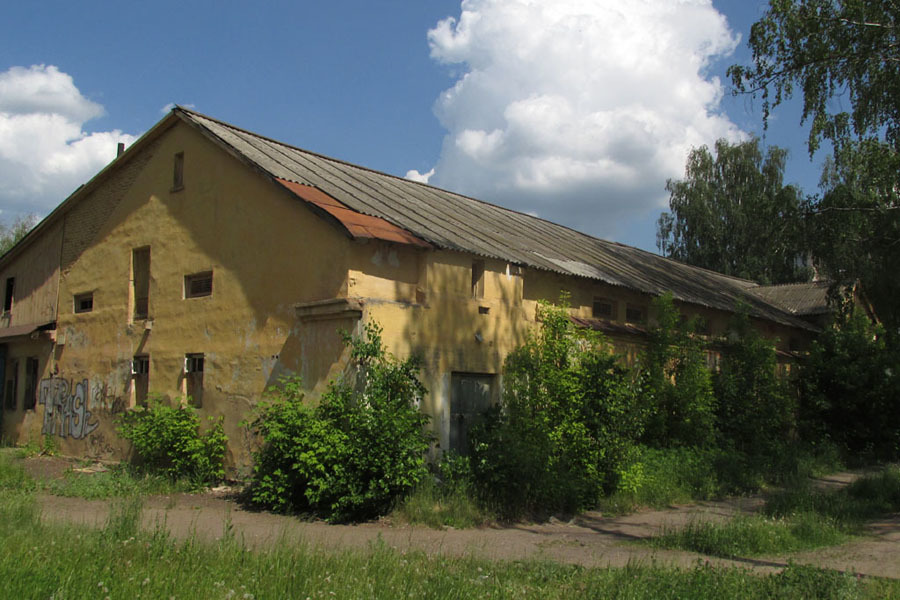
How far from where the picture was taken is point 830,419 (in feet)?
64.1

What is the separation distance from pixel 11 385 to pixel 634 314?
1601 centimetres

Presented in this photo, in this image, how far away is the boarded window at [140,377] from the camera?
48.2ft

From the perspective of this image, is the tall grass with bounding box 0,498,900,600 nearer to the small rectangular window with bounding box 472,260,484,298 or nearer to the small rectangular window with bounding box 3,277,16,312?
the small rectangular window with bounding box 472,260,484,298

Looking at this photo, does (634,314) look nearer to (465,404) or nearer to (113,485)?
(465,404)

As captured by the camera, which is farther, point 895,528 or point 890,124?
point 890,124

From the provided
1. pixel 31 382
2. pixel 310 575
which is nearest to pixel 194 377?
pixel 31 382

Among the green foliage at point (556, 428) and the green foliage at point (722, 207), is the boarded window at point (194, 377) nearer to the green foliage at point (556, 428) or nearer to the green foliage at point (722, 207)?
the green foliage at point (556, 428)

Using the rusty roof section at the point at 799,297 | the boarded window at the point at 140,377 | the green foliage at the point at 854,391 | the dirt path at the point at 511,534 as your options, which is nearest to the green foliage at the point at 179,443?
the dirt path at the point at 511,534

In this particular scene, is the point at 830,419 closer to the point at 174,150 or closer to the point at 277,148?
the point at 277,148

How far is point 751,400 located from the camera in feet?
53.4

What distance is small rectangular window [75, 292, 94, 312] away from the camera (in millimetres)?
16734

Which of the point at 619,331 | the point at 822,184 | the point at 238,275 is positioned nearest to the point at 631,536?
the point at 619,331

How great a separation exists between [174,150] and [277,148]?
6.86 feet

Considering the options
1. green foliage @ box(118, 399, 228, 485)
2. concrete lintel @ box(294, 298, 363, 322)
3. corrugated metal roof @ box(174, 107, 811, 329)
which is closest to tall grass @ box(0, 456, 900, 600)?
concrete lintel @ box(294, 298, 363, 322)
